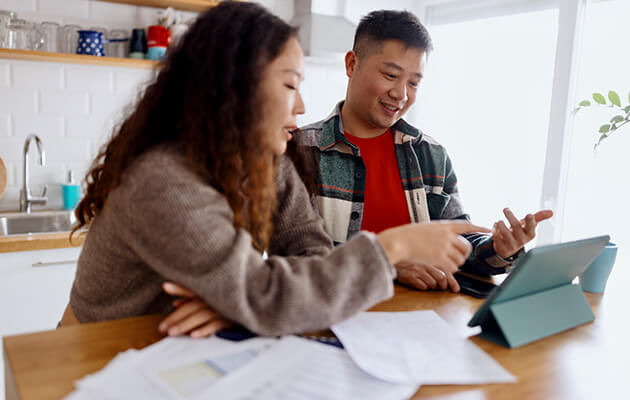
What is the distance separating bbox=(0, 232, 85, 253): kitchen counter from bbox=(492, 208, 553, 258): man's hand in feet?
5.00

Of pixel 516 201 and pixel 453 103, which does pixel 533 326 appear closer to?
pixel 516 201

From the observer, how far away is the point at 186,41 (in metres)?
0.96

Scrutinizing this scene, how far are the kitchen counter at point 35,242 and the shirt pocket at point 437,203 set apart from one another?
1.31 m

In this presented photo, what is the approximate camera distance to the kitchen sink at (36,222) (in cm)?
227

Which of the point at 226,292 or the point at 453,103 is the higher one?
the point at 453,103

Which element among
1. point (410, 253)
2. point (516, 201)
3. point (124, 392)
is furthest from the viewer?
point (516, 201)

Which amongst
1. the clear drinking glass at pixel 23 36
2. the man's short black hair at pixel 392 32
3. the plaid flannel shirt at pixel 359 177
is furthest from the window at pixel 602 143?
the clear drinking glass at pixel 23 36

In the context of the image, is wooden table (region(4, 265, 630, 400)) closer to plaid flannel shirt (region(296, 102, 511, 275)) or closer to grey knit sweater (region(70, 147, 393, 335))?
grey knit sweater (region(70, 147, 393, 335))

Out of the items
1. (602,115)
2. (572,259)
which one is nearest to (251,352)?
(572,259)

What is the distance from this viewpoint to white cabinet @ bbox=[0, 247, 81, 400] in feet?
6.48

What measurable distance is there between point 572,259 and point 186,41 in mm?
830

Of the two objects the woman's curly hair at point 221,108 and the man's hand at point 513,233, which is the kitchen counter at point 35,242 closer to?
the woman's curly hair at point 221,108

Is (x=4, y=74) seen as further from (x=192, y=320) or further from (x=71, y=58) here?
(x=192, y=320)

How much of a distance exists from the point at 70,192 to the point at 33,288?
0.55 meters
